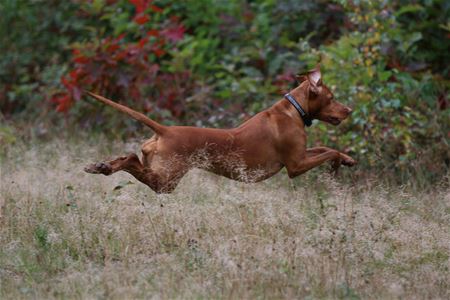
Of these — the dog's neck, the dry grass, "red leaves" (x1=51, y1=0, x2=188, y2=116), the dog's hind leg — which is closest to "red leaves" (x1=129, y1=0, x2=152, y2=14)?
"red leaves" (x1=51, y1=0, x2=188, y2=116)

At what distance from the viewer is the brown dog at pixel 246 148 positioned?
697 cm

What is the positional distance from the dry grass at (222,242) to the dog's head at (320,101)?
1.83ft

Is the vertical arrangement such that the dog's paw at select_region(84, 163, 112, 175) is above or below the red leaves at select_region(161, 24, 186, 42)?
above

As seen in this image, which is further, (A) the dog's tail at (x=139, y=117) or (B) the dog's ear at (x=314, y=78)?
(B) the dog's ear at (x=314, y=78)

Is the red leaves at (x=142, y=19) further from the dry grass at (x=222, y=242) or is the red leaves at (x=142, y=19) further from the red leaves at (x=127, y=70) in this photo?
the dry grass at (x=222, y=242)

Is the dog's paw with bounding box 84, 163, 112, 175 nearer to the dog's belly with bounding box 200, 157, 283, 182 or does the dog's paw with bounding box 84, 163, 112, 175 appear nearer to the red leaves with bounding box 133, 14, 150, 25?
the dog's belly with bounding box 200, 157, 283, 182

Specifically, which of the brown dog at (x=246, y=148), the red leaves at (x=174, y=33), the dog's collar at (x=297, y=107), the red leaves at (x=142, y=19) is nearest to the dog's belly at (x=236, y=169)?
the brown dog at (x=246, y=148)

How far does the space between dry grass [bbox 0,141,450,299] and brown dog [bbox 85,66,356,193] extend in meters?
0.20

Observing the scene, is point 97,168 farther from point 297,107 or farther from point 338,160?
point 338,160

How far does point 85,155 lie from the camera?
9180mm

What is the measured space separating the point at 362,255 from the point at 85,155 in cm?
406

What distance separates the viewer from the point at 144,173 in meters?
7.02

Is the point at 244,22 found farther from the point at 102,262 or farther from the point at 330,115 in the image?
the point at 102,262

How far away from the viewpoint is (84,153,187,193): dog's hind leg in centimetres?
694
